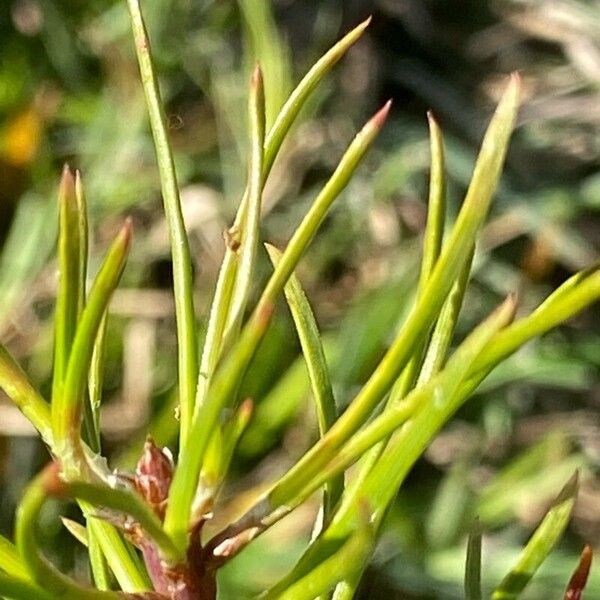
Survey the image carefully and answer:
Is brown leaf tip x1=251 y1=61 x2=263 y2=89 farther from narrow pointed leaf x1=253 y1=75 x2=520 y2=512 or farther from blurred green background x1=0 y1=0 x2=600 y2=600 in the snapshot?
blurred green background x1=0 y1=0 x2=600 y2=600

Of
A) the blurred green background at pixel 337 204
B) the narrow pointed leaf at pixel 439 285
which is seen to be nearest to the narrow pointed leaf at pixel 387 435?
the narrow pointed leaf at pixel 439 285

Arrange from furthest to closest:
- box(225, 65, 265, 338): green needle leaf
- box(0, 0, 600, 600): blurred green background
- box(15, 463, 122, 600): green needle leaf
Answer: box(0, 0, 600, 600): blurred green background → box(225, 65, 265, 338): green needle leaf → box(15, 463, 122, 600): green needle leaf

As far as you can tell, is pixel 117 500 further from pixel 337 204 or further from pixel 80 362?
pixel 337 204

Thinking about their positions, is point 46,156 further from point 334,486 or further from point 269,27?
point 334,486

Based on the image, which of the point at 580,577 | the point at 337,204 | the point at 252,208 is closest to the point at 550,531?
the point at 580,577

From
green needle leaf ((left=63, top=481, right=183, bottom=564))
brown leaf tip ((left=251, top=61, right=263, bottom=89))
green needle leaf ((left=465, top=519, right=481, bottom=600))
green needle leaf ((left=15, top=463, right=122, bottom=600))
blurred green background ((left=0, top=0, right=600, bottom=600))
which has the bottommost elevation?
green needle leaf ((left=15, top=463, right=122, bottom=600))

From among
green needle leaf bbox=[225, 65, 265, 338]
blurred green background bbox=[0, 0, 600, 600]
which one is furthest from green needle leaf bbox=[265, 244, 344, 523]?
blurred green background bbox=[0, 0, 600, 600]

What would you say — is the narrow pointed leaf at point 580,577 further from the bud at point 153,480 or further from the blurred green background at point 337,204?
the blurred green background at point 337,204
